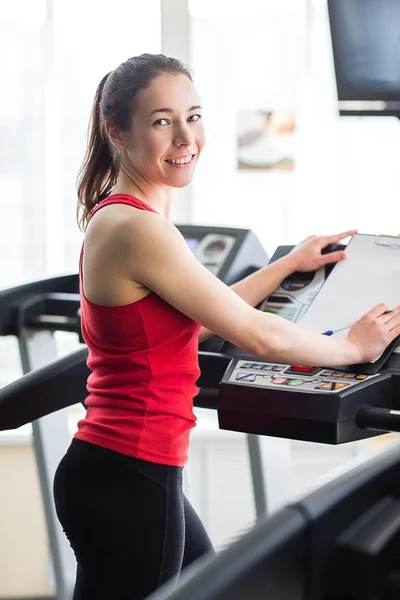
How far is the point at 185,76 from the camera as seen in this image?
1.49 metres

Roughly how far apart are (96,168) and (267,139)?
1.61 metres

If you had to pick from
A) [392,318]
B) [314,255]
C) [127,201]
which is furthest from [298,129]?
[127,201]

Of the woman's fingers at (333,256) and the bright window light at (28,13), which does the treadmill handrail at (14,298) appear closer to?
the woman's fingers at (333,256)

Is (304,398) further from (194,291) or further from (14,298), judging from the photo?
(14,298)

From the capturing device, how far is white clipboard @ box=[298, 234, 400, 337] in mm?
1592

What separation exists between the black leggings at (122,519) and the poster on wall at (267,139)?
1.90 m

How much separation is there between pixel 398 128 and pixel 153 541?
2.19 meters

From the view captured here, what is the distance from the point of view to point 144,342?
4.50 ft

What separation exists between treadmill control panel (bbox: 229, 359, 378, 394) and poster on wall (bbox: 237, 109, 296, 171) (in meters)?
1.68

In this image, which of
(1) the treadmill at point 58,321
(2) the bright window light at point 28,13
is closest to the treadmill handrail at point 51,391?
(1) the treadmill at point 58,321

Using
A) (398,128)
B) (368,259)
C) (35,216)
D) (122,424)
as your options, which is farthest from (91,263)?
(398,128)

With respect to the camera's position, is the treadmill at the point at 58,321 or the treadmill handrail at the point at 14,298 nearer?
the treadmill at the point at 58,321

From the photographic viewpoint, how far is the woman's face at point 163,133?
1.44 metres

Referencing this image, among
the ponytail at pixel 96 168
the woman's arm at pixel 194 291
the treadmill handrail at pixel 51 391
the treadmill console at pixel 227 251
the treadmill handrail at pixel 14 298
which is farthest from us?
the treadmill handrail at pixel 14 298
